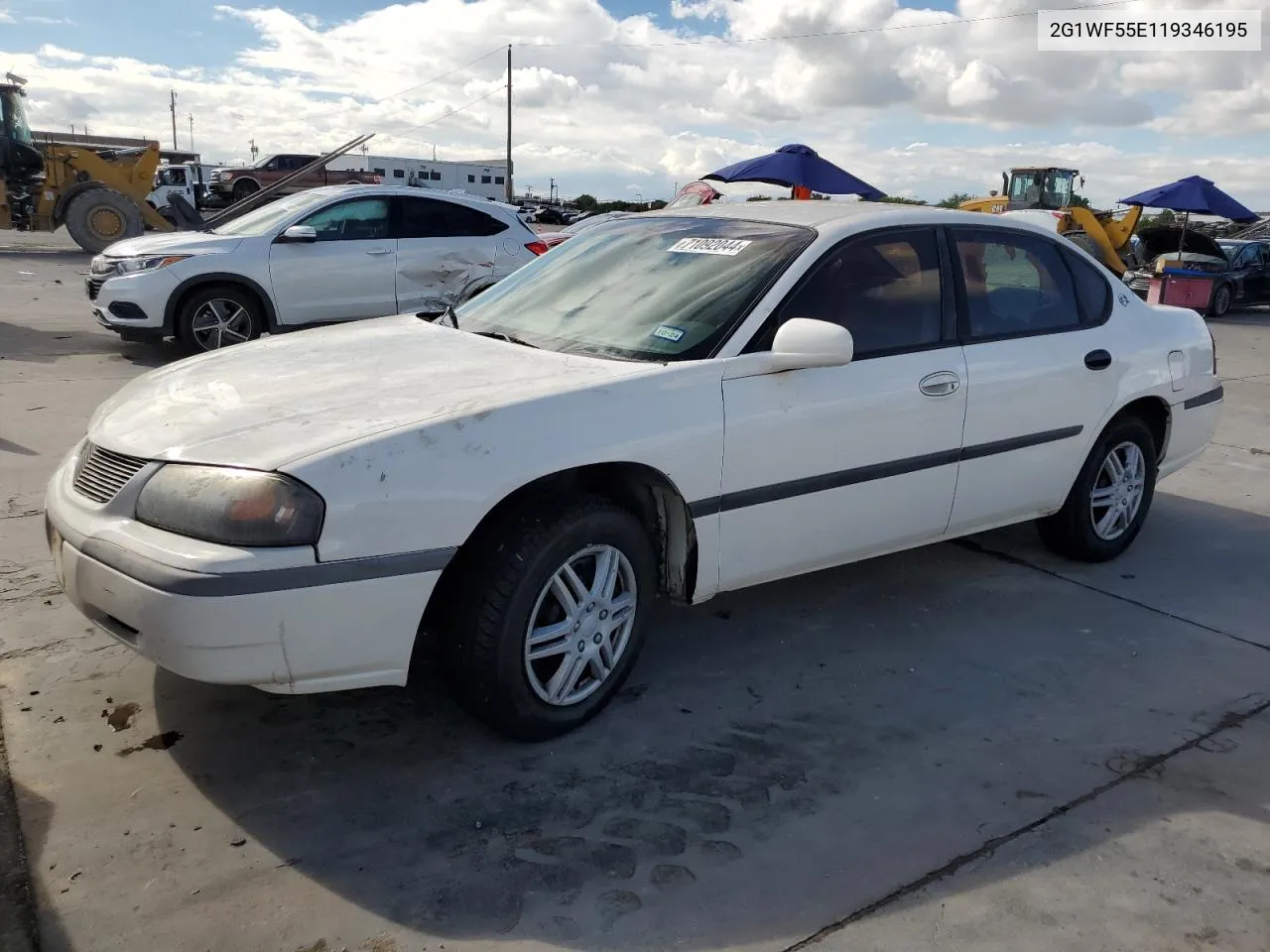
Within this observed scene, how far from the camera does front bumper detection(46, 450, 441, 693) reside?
8.21ft

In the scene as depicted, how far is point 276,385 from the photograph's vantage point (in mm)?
3131

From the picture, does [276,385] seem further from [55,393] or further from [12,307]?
[12,307]

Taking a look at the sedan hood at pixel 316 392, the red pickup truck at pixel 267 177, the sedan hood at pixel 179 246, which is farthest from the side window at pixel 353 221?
the red pickup truck at pixel 267 177

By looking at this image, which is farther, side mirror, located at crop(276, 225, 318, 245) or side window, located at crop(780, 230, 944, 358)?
side mirror, located at crop(276, 225, 318, 245)

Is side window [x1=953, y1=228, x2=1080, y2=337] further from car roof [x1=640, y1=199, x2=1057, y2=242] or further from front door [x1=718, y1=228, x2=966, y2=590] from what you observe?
front door [x1=718, y1=228, x2=966, y2=590]

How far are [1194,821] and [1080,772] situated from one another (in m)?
0.32

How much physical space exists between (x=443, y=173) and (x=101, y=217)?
4356cm

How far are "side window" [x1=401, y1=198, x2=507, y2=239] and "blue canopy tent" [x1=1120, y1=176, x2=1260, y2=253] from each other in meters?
15.2

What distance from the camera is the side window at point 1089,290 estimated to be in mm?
4461

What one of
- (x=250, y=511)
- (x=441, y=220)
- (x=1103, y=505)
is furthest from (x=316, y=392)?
(x=441, y=220)

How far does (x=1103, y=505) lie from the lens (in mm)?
4707

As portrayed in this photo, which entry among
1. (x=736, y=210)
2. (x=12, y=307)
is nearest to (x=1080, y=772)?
(x=736, y=210)

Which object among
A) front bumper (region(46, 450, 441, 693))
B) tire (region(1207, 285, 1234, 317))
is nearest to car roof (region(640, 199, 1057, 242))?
front bumper (region(46, 450, 441, 693))

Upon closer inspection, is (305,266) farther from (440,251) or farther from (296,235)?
(440,251)
